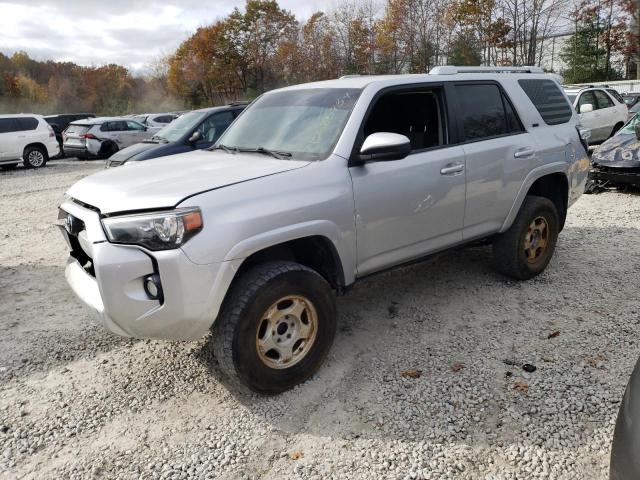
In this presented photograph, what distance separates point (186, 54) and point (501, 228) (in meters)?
52.9

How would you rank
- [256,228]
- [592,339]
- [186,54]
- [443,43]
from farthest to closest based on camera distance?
[186,54], [443,43], [592,339], [256,228]

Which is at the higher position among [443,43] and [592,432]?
[443,43]

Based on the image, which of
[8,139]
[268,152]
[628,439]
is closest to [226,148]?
[268,152]

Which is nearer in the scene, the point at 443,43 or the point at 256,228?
the point at 256,228

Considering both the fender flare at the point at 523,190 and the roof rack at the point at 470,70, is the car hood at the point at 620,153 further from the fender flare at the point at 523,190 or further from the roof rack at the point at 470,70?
the fender flare at the point at 523,190

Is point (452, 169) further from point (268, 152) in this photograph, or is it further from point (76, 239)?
point (76, 239)

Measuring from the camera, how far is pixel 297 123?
12.3ft

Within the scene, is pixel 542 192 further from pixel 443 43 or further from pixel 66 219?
pixel 443 43

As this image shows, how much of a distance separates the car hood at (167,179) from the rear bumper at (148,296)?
21cm

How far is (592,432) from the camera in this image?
2748 mm

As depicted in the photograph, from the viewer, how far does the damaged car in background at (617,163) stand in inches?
316

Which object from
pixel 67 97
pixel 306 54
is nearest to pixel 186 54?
pixel 67 97

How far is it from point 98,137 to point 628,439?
18.8 metres

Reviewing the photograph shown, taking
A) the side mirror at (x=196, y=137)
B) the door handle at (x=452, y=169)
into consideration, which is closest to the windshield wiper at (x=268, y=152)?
the door handle at (x=452, y=169)
